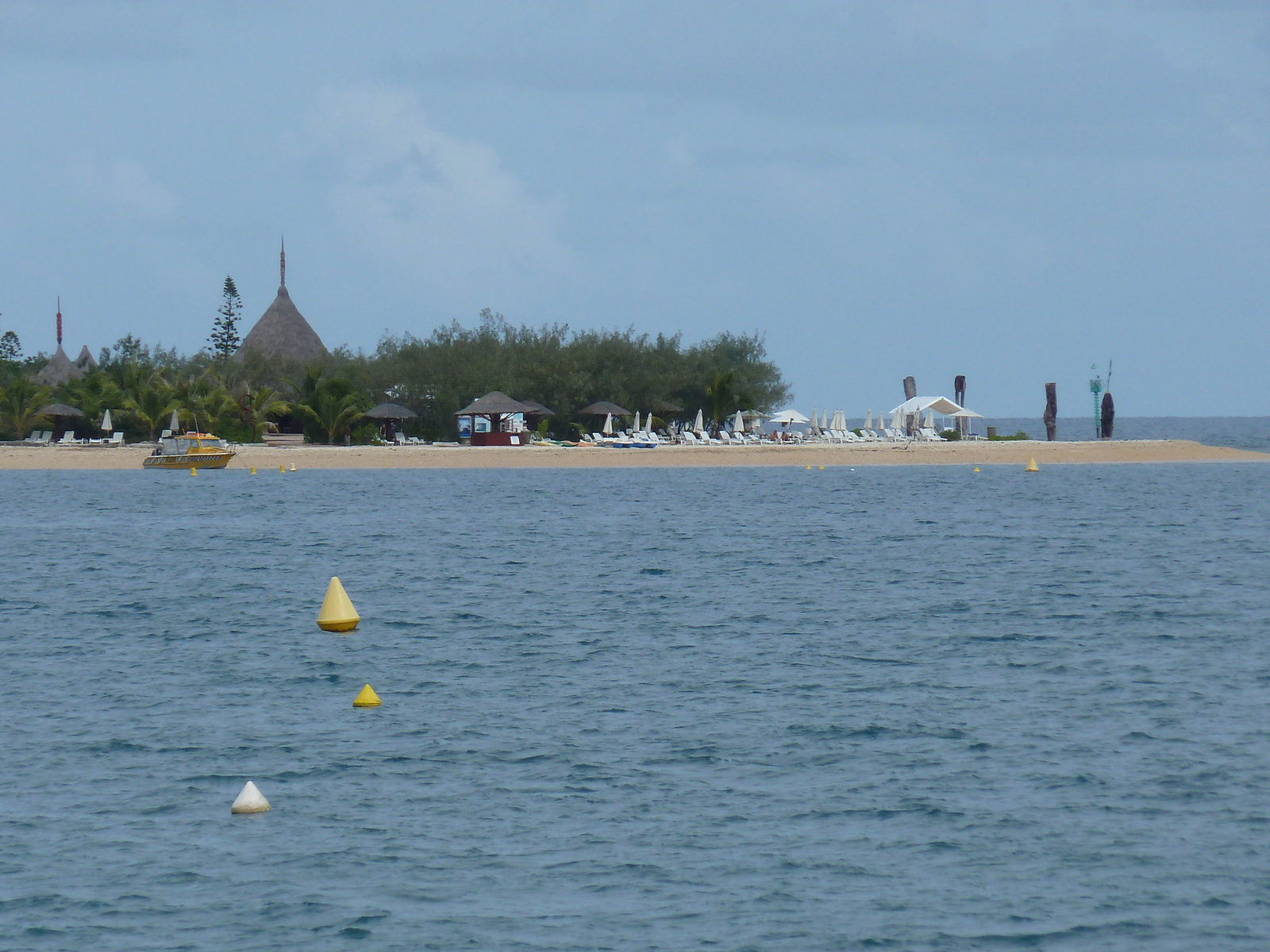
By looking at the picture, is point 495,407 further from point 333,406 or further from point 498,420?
point 333,406

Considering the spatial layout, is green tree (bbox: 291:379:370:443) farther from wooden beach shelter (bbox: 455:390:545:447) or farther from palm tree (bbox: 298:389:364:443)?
wooden beach shelter (bbox: 455:390:545:447)

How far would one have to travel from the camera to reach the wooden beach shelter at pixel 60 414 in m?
68.0

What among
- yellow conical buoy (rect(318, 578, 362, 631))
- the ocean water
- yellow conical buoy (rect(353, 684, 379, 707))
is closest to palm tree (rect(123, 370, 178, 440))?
the ocean water

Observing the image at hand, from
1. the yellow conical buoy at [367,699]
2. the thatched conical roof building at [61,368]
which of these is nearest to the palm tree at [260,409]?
the thatched conical roof building at [61,368]

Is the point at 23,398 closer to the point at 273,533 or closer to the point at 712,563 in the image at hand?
the point at 273,533

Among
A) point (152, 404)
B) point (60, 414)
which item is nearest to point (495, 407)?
point (152, 404)

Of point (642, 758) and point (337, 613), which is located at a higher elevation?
point (337, 613)

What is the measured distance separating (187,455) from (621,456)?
64.5 feet

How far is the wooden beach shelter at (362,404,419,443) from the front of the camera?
6962cm

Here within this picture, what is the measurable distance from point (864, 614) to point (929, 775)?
10.7 meters

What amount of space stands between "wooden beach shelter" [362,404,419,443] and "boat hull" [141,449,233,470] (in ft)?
27.5

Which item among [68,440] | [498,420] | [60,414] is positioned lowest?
[68,440]

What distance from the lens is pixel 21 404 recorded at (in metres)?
69.3

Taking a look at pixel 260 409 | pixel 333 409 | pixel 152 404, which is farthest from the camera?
pixel 260 409
